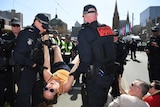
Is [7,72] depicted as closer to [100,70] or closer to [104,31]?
[100,70]

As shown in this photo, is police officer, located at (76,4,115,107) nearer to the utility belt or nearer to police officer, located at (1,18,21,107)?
the utility belt

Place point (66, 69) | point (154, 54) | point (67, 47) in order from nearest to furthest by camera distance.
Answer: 1. point (66, 69)
2. point (154, 54)
3. point (67, 47)

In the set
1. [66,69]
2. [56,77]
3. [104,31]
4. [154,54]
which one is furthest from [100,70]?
[154,54]

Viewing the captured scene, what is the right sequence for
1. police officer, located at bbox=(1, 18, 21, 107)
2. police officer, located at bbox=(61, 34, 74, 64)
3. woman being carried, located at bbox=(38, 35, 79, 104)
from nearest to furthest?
woman being carried, located at bbox=(38, 35, 79, 104)
police officer, located at bbox=(1, 18, 21, 107)
police officer, located at bbox=(61, 34, 74, 64)

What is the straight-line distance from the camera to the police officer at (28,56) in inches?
150

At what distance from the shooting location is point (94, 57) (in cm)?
331

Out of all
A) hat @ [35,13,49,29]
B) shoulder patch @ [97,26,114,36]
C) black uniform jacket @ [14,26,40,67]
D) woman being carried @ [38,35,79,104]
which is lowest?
woman being carried @ [38,35,79,104]

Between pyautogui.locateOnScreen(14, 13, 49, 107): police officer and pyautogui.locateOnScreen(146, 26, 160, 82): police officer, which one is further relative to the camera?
pyautogui.locateOnScreen(146, 26, 160, 82): police officer

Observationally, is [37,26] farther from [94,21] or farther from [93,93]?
[93,93]

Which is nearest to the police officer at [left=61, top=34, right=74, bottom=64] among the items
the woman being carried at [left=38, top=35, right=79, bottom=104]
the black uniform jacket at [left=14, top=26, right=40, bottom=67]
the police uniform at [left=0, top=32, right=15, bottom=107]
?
the police uniform at [left=0, top=32, right=15, bottom=107]

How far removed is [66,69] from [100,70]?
1.15 m

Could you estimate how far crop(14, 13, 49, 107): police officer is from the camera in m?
3.82

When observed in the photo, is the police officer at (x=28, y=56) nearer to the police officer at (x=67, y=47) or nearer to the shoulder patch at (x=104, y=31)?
the shoulder patch at (x=104, y=31)

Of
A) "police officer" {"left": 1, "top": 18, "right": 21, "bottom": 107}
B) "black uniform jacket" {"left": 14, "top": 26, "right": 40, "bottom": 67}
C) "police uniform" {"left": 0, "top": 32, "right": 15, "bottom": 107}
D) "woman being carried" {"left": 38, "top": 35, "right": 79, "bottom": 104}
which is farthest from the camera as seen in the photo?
"police officer" {"left": 1, "top": 18, "right": 21, "bottom": 107}
